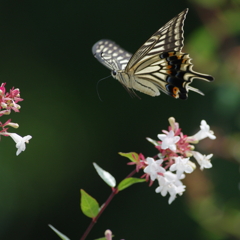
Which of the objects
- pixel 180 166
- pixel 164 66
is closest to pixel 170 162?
pixel 180 166

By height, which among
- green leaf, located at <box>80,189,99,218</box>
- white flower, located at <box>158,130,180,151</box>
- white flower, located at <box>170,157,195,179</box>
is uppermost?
white flower, located at <box>158,130,180,151</box>

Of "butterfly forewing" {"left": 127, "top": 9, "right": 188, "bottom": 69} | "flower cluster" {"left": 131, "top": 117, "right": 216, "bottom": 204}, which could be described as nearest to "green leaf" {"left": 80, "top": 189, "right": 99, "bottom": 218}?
"flower cluster" {"left": 131, "top": 117, "right": 216, "bottom": 204}

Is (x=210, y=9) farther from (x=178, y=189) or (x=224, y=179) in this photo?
(x=178, y=189)

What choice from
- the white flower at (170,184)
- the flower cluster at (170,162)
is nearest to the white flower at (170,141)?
the flower cluster at (170,162)

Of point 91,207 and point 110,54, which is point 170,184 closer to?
point 91,207

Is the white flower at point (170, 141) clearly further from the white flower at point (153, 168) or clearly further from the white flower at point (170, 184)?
the white flower at point (170, 184)

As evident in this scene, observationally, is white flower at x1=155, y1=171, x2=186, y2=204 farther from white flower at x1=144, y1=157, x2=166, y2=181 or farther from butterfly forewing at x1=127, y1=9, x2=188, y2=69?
butterfly forewing at x1=127, y1=9, x2=188, y2=69
